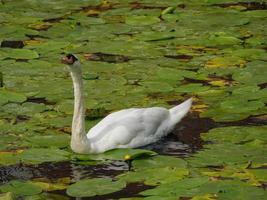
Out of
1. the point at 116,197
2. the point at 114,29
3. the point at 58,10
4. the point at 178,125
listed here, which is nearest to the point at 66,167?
the point at 116,197

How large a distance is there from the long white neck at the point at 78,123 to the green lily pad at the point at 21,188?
682 millimetres

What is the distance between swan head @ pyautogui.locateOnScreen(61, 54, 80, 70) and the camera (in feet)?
24.7

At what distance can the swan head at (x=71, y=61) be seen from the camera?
296 inches

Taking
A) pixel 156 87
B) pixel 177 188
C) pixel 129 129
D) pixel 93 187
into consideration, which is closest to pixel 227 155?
pixel 177 188

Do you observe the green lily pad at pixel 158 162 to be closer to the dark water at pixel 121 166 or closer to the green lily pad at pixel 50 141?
the dark water at pixel 121 166

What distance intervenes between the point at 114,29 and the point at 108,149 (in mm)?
3932

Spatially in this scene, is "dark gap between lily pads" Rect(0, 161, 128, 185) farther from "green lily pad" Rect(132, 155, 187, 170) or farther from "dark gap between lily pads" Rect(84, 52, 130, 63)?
"dark gap between lily pads" Rect(84, 52, 130, 63)

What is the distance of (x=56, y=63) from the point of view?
10.1 meters

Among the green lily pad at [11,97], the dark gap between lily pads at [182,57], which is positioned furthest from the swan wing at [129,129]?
the dark gap between lily pads at [182,57]

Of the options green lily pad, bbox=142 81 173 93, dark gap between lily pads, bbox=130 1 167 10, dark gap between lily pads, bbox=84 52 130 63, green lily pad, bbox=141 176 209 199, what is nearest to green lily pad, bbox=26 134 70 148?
green lily pad, bbox=141 176 209 199

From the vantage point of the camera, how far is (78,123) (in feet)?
24.9

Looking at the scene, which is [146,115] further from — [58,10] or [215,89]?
[58,10]

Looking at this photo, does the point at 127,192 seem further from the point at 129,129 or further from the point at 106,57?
the point at 106,57

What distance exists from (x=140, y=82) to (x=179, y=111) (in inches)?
→ 48.2
